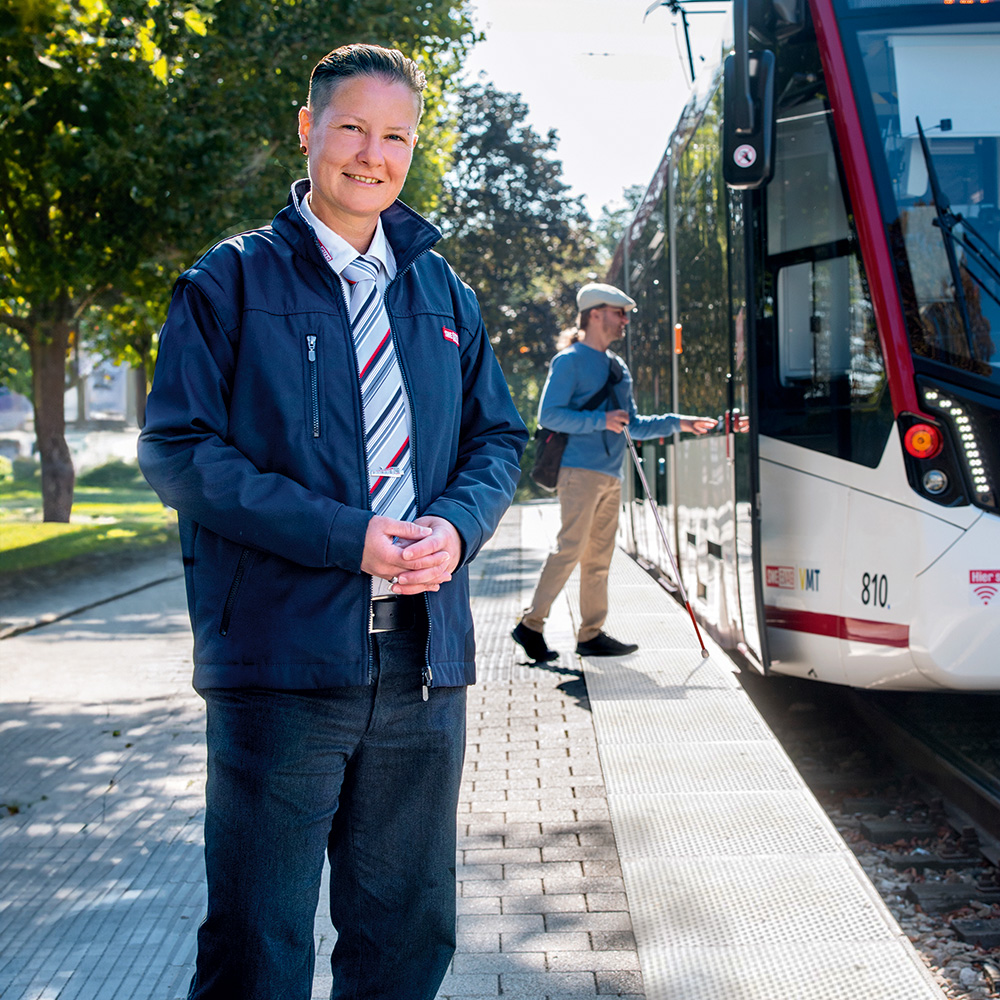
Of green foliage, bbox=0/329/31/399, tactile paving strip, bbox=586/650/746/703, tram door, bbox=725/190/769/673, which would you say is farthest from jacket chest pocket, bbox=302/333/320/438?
green foliage, bbox=0/329/31/399

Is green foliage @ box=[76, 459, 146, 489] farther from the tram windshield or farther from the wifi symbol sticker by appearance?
the wifi symbol sticker

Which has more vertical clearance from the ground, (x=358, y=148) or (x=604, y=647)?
(x=358, y=148)

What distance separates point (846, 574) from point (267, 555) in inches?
144

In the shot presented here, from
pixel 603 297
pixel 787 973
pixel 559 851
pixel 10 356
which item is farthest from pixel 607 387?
pixel 10 356

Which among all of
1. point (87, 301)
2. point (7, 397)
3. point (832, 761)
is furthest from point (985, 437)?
point (7, 397)

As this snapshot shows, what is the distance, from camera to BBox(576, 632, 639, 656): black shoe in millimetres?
7285

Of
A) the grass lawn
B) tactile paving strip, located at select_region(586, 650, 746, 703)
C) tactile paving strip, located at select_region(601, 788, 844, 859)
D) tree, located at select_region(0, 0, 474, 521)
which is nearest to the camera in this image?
tactile paving strip, located at select_region(601, 788, 844, 859)

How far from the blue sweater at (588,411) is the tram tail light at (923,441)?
221 cm

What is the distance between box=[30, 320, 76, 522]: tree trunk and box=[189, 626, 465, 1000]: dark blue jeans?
720 inches

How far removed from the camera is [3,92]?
47.1 ft

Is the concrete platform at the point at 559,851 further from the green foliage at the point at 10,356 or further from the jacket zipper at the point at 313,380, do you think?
the green foliage at the point at 10,356

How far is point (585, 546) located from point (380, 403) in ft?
16.4

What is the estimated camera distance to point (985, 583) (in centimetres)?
474

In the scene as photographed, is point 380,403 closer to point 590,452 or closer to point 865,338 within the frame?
point 865,338
